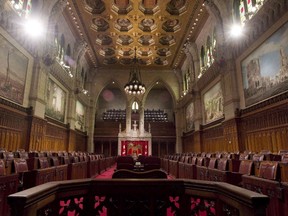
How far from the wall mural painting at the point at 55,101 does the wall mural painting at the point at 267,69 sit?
10761 mm

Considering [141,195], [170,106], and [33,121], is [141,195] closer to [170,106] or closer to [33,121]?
[33,121]

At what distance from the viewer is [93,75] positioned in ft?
74.8

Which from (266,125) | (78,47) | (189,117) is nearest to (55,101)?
(78,47)

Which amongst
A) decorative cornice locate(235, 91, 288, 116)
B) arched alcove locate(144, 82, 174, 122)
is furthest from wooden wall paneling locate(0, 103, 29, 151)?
arched alcove locate(144, 82, 174, 122)

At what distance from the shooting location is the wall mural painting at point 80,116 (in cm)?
1832

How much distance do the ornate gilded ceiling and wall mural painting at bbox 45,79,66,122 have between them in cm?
503

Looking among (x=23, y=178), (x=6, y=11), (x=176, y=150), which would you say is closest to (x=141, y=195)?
(x=23, y=178)

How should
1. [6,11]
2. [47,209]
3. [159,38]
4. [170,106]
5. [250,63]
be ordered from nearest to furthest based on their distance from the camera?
[47,209], [6,11], [250,63], [159,38], [170,106]

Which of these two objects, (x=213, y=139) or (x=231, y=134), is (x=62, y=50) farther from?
(x=231, y=134)

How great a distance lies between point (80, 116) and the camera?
19.3 metres

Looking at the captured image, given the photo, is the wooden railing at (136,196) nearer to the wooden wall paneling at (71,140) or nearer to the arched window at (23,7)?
the arched window at (23,7)

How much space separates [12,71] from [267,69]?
10451mm

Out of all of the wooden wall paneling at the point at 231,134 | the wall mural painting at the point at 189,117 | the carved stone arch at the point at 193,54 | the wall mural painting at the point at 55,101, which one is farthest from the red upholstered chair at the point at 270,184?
the wall mural painting at the point at 189,117

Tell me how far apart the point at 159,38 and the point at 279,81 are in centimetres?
1161
